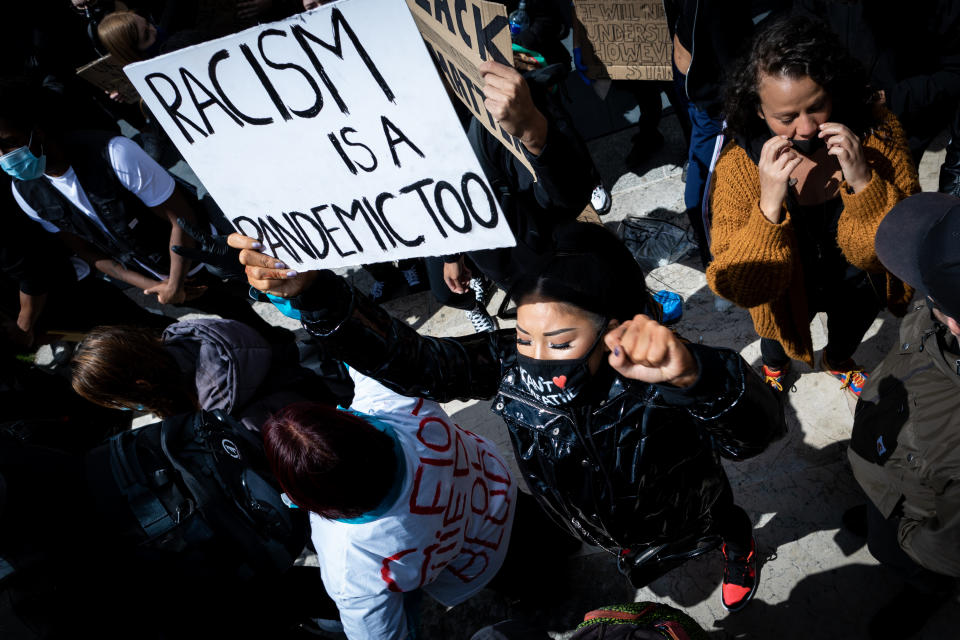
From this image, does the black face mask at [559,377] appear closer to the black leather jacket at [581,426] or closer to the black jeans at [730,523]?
the black leather jacket at [581,426]

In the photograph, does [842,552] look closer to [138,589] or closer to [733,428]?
[733,428]

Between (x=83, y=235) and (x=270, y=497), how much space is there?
221 cm

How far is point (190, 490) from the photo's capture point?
2051mm

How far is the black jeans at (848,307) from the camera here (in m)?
2.27

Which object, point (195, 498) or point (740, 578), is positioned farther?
point (740, 578)

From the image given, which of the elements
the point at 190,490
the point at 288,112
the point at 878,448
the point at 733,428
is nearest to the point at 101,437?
the point at 190,490

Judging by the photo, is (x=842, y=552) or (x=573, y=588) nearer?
(x=842, y=552)

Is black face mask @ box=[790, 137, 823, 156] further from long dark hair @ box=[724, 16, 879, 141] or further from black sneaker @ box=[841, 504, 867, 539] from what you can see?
black sneaker @ box=[841, 504, 867, 539]

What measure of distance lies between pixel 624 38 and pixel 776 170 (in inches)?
66.1

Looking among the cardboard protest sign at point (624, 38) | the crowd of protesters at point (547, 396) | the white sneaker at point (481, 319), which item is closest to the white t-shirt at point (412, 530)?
the crowd of protesters at point (547, 396)

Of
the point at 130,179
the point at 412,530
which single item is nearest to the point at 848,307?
the point at 412,530

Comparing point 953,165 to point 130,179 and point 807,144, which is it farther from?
point 130,179

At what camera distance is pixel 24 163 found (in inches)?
110

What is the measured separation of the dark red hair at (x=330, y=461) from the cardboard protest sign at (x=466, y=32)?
98cm
